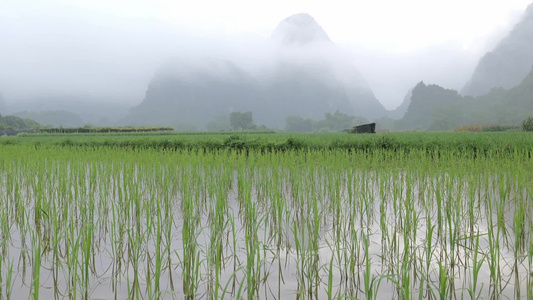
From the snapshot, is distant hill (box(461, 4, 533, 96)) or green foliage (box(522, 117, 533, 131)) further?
distant hill (box(461, 4, 533, 96))

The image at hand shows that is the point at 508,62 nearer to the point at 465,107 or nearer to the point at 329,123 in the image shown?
the point at 465,107

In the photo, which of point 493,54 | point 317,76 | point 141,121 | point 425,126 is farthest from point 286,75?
point 425,126

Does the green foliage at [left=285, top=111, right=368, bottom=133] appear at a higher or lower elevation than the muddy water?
higher

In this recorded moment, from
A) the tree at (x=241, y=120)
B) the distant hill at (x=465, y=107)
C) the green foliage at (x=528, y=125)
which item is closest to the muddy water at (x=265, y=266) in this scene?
the green foliage at (x=528, y=125)

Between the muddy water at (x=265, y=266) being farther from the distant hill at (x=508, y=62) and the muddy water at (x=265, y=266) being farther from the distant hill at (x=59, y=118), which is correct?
the distant hill at (x=59, y=118)

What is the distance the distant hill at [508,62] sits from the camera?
10781 cm

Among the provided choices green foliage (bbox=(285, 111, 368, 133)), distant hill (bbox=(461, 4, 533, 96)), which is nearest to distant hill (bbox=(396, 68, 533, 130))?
green foliage (bbox=(285, 111, 368, 133))

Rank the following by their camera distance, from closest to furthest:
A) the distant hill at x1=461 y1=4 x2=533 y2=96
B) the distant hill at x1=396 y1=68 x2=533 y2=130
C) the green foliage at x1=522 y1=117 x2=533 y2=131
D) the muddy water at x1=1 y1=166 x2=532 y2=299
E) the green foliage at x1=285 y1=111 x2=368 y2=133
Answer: the muddy water at x1=1 y1=166 x2=532 y2=299 < the green foliage at x1=522 y1=117 x2=533 y2=131 < the distant hill at x1=396 y1=68 x2=533 y2=130 < the green foliage at x1=285 y1=111 x2=368 y2=133 < the distant hill at x1=461 y1=4 x2=533 y2=96

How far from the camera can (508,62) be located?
4304 inches

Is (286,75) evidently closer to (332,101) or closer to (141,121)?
(332,101)

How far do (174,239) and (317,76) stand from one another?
177 metres

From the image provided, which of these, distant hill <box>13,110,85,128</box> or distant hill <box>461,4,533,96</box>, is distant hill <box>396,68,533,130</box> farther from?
distant hill <box>13,110,85,128</box>

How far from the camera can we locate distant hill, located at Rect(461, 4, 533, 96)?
4245 inches

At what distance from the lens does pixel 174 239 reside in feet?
11.3
